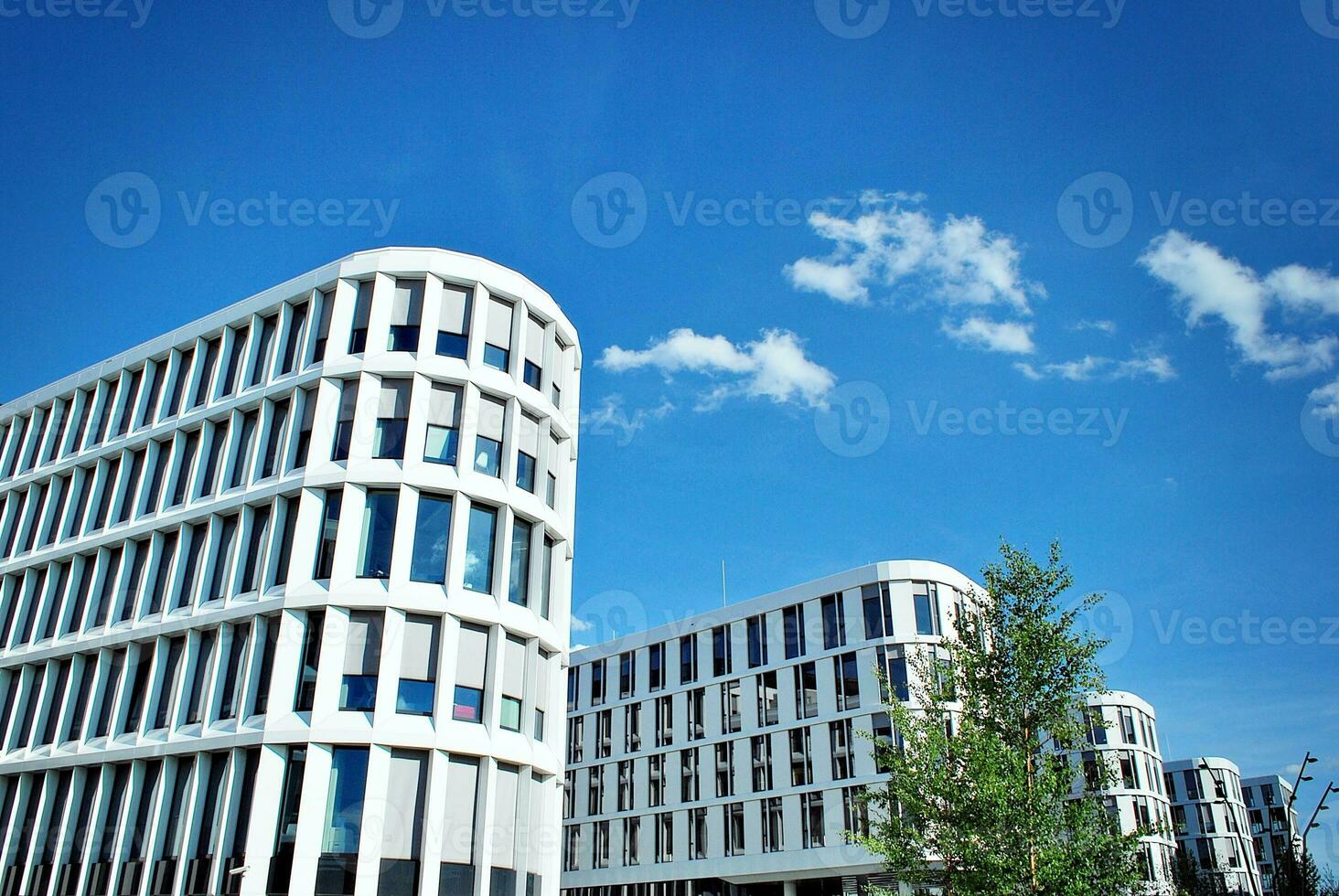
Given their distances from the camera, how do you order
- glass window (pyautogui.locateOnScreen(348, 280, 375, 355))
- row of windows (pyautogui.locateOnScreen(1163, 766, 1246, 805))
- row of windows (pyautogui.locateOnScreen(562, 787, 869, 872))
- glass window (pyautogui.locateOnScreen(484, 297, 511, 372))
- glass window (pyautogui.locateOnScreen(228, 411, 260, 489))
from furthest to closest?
row of windows (pyautogui.locateOnScreen(1163, 766, 1246, 805))
row of windows (pyautogui.locateOnScreen(562, 787, 869, 872))
glass window (pyautogui.locateOnScreen(484, 297, 511, 372))
glass window (pyautogui.locateOnScreen(228, 411, 260, 489))
glass window (pyautogui.locateOnScreen(348, 280, 375, 355))

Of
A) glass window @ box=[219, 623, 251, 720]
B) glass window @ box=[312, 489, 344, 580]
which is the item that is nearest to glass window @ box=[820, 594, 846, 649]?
glass window @ box=[312, 489, 344, 580]

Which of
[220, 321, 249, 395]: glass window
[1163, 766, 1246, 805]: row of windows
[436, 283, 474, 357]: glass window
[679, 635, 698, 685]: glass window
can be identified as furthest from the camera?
[1163, 766, 1246, 805]: row of windows

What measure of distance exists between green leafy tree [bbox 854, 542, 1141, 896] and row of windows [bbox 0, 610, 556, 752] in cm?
1033

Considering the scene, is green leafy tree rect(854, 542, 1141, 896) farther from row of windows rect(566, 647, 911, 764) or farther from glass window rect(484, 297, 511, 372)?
row of windows rect(566, 647, 911, 764)

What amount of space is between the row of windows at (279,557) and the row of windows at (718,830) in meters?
29.0

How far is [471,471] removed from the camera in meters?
29.3

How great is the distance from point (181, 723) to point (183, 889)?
14.4 feet

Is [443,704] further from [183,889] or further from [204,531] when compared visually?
[204,531]

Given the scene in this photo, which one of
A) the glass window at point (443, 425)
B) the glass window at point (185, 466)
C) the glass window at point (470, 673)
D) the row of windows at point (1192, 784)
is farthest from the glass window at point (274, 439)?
the row of windows at point (1192, 784)

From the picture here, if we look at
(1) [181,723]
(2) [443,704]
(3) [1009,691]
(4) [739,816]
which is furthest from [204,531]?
(4) [739,816]

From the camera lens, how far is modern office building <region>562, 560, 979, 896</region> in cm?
5631

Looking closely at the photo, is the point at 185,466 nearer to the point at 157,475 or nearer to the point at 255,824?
the point at 157,475

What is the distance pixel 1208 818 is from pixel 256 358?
95951mm

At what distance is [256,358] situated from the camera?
32500 millimetres
